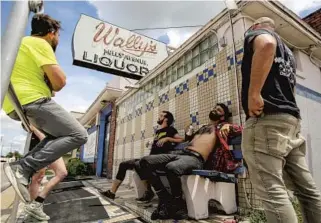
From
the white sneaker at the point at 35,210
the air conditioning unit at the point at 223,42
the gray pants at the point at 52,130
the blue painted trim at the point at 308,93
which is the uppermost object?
the air conditioning unit at the point at 223,42

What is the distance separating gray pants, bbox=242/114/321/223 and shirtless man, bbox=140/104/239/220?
101cm

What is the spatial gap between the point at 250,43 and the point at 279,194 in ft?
2.95

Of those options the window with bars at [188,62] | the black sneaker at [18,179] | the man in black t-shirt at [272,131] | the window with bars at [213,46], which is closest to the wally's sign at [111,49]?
the window with bars at [188,62]

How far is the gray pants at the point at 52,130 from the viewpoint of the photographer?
1174mm

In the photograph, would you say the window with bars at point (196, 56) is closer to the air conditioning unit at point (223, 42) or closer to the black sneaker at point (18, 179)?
the air conditioning unit at point (223, 42)

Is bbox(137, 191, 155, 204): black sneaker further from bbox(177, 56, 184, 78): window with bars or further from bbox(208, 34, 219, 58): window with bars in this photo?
bbox(208, 34, 219, 58): window with bars

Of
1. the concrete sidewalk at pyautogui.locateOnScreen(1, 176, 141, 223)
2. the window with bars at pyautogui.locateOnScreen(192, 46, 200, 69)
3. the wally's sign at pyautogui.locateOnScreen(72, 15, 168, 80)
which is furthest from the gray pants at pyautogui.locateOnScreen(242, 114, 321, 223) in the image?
the wally's sign at pyautogui.locateOnScreen(72, 15, 168, 80)

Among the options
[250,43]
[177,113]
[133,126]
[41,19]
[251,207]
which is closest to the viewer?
[250,43]

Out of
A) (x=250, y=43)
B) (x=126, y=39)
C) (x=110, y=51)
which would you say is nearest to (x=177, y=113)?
(x=250, y=43)

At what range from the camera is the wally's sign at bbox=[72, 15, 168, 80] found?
233 inches

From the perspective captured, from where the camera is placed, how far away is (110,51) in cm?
630

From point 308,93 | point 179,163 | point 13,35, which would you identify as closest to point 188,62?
point 308,93

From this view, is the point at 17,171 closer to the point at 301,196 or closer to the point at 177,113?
the point at 301,196

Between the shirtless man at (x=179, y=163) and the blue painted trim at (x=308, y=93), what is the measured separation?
1.35 m
